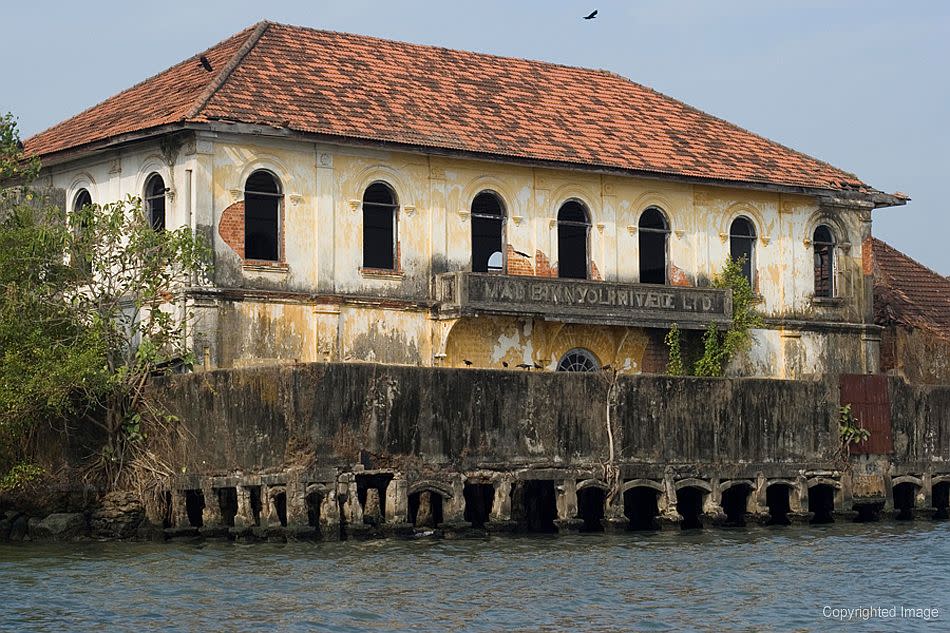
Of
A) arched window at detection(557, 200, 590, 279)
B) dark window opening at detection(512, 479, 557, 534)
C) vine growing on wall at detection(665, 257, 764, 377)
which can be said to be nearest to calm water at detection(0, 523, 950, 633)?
dark window opening at detection(512, 479, 557, 534)

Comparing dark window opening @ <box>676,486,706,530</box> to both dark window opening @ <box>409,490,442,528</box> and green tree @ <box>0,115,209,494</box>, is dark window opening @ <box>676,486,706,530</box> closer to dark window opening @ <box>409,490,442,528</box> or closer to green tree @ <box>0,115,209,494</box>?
dark window opening @ <box>409,490,442,528</box>

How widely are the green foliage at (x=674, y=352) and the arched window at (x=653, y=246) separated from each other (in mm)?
1471

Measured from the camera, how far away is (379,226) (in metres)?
37.9

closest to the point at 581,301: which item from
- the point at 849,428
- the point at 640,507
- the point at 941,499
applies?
the point at 640,507

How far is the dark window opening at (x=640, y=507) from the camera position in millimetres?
34625

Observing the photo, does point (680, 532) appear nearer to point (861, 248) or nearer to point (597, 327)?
point (597, 327)

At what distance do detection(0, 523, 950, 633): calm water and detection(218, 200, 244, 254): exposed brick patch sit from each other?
6.99 m

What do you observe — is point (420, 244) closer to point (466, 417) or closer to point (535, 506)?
point (535, 506)

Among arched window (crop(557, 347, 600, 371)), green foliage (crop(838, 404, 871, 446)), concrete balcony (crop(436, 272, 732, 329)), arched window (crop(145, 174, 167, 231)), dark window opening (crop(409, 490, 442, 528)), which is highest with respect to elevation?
arched window (crop(145, 174, 167, 231))

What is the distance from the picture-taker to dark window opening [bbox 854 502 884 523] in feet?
120

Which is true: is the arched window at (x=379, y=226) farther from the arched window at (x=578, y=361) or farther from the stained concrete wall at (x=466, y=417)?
the stained concrete wall at (x=466, y=417)

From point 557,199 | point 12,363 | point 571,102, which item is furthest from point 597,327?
point 12,363

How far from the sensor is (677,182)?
41250 mm

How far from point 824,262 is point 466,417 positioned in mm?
15137
